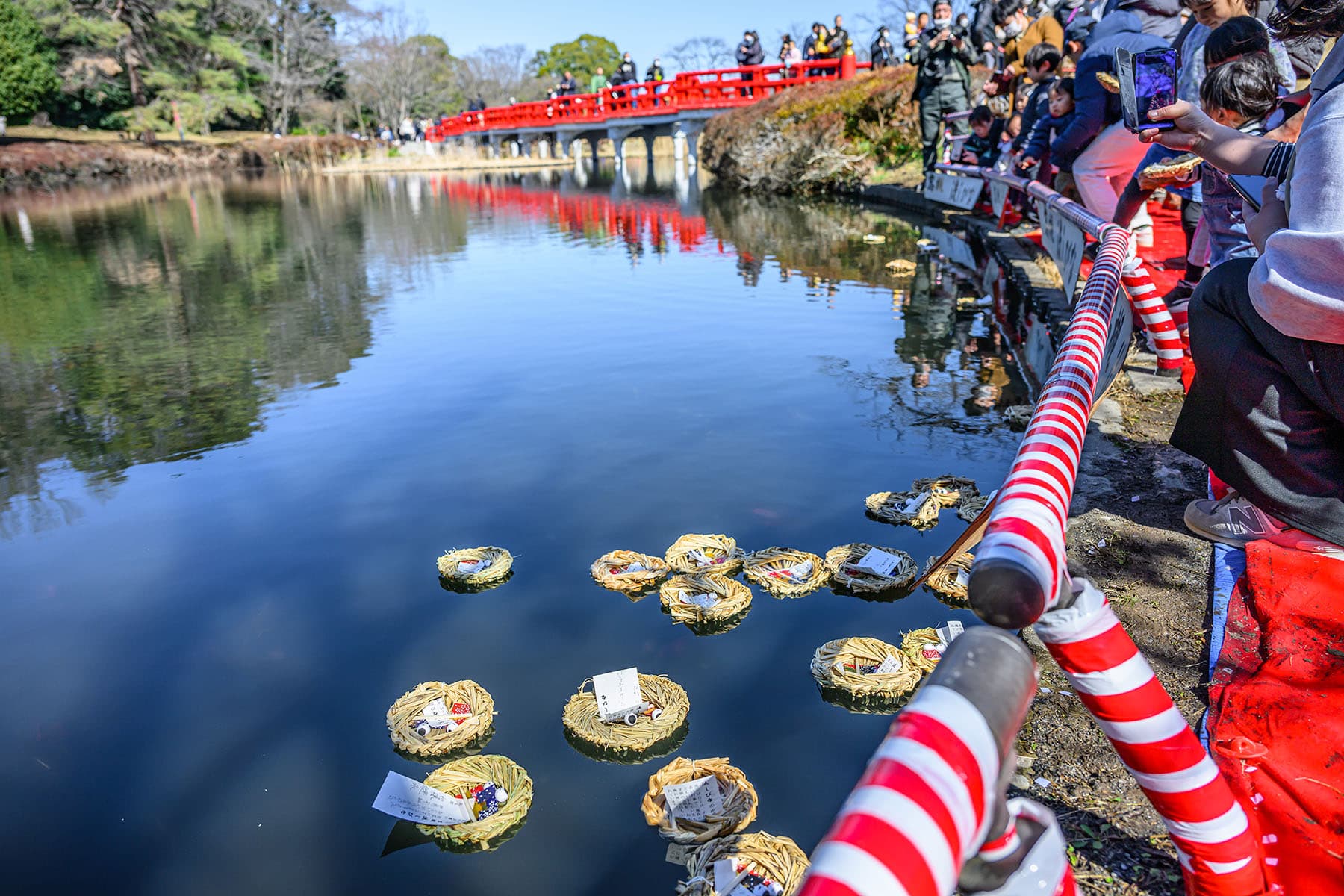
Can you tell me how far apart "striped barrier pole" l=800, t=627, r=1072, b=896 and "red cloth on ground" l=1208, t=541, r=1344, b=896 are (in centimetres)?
79

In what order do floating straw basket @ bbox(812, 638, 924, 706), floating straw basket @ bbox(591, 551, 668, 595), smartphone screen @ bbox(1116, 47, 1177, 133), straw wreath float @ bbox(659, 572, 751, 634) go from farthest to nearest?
floating straw basket @ bbox(591, 551, 668, 595), straw wreath float @ bbox(659, 572, 751, 634), smartphone screen @ bbox(1116, 47, 1177, 133), floating straw basket @ bbox(812, 638, 924, 706)

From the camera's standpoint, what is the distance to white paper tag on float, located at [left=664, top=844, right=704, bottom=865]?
2.09 meters

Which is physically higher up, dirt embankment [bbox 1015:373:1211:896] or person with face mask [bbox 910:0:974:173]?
person with face mask [bbox 910:0:974:173]

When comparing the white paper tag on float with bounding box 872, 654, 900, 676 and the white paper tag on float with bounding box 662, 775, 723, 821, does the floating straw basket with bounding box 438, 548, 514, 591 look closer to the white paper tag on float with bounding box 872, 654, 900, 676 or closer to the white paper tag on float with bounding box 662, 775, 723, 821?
the white paper tag on float with bounding box 662, 775, 723, 821

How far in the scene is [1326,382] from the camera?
81.0 inches

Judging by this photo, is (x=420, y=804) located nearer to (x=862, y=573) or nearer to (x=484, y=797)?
(x=484, y=797)

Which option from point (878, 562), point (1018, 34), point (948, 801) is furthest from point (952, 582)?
point (1018, 34)

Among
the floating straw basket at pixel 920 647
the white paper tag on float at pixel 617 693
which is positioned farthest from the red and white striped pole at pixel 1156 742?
the white paper tag on float at pixel 617 693

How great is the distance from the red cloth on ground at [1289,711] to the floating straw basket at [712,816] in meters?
1.09

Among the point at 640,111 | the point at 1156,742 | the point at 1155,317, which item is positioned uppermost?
the point at 640,111

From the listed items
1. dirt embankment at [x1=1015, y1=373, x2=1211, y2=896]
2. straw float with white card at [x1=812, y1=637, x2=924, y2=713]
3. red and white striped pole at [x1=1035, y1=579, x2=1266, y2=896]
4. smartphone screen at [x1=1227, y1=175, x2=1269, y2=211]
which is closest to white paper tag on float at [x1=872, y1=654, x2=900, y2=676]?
straw float with white card at [x1=812, y1=637, x2=924, y2=713]

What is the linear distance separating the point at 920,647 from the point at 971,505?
1228mm

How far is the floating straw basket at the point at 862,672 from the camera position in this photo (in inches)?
102

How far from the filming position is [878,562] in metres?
3.29
